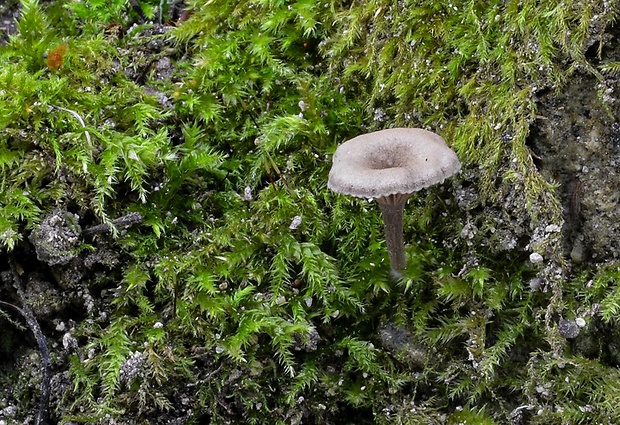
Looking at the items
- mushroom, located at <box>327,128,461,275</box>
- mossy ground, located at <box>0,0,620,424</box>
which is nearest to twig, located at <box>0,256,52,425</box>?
mossy ground, located at <box>0,0,620,424</box>

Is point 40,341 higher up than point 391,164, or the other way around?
point 391,164

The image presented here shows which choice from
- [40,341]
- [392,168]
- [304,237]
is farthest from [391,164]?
[40,341]

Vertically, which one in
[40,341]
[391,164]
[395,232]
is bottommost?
[40,341]

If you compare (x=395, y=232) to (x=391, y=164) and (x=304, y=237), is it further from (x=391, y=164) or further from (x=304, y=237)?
(x=304, y=237)

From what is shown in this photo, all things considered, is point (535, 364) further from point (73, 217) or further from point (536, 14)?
point (73, 217)

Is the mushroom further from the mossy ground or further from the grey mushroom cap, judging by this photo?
the mossy ground
